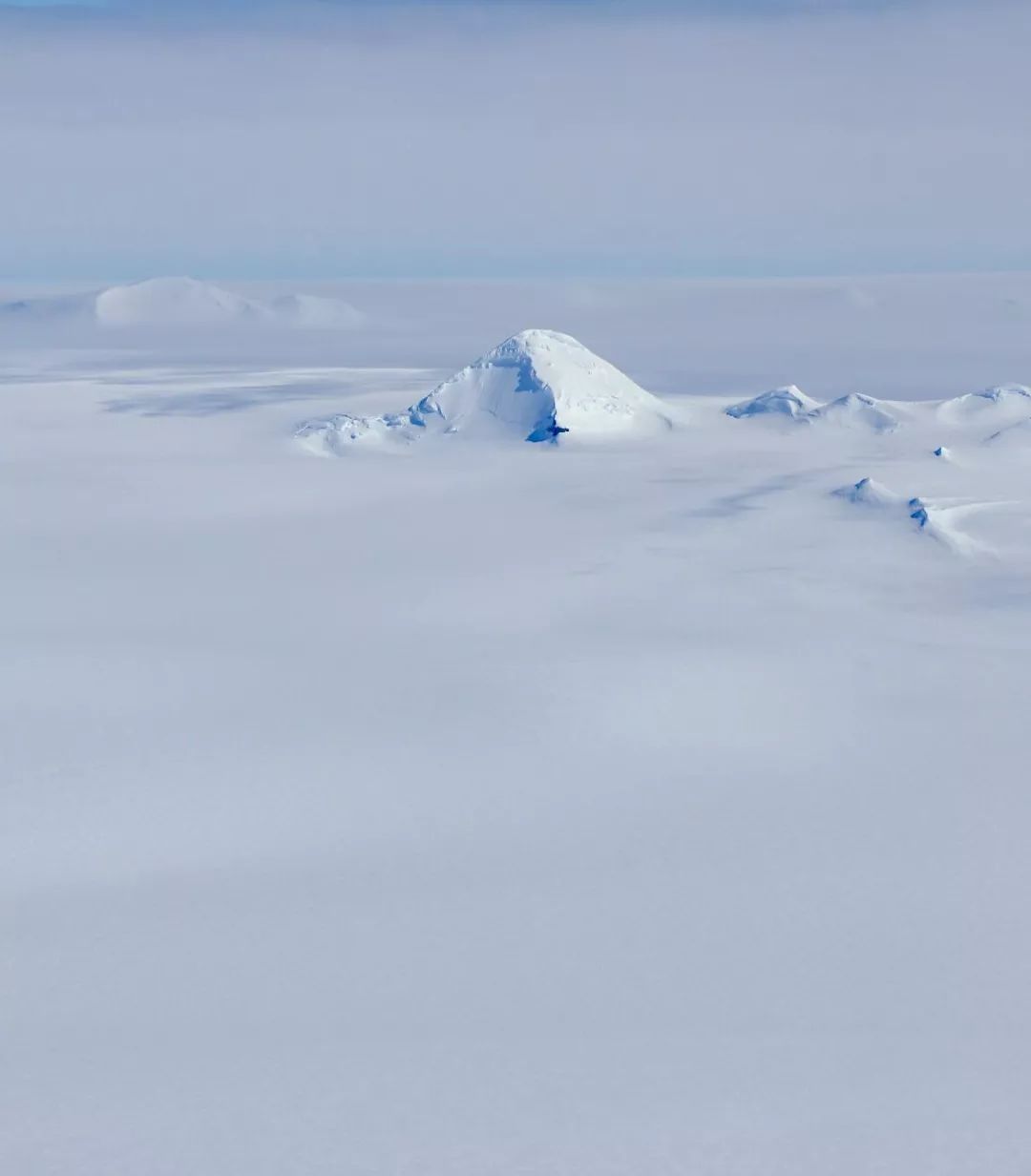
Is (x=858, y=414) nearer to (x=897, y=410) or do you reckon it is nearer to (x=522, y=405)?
(x=897, y=410)

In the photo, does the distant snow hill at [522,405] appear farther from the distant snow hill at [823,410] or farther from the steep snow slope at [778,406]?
the distant snow hill at [823,410]

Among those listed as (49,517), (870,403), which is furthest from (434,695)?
(870,403)

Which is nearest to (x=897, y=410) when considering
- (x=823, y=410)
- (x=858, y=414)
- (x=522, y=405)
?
(x=858, y=414)

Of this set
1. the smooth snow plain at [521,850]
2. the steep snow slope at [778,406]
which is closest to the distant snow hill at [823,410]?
the steep snow slope at [778,406]

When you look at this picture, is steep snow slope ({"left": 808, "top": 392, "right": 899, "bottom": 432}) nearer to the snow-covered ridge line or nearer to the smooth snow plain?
the snow-covered ridge line

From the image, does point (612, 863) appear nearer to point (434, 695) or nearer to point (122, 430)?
point (434, 695)
